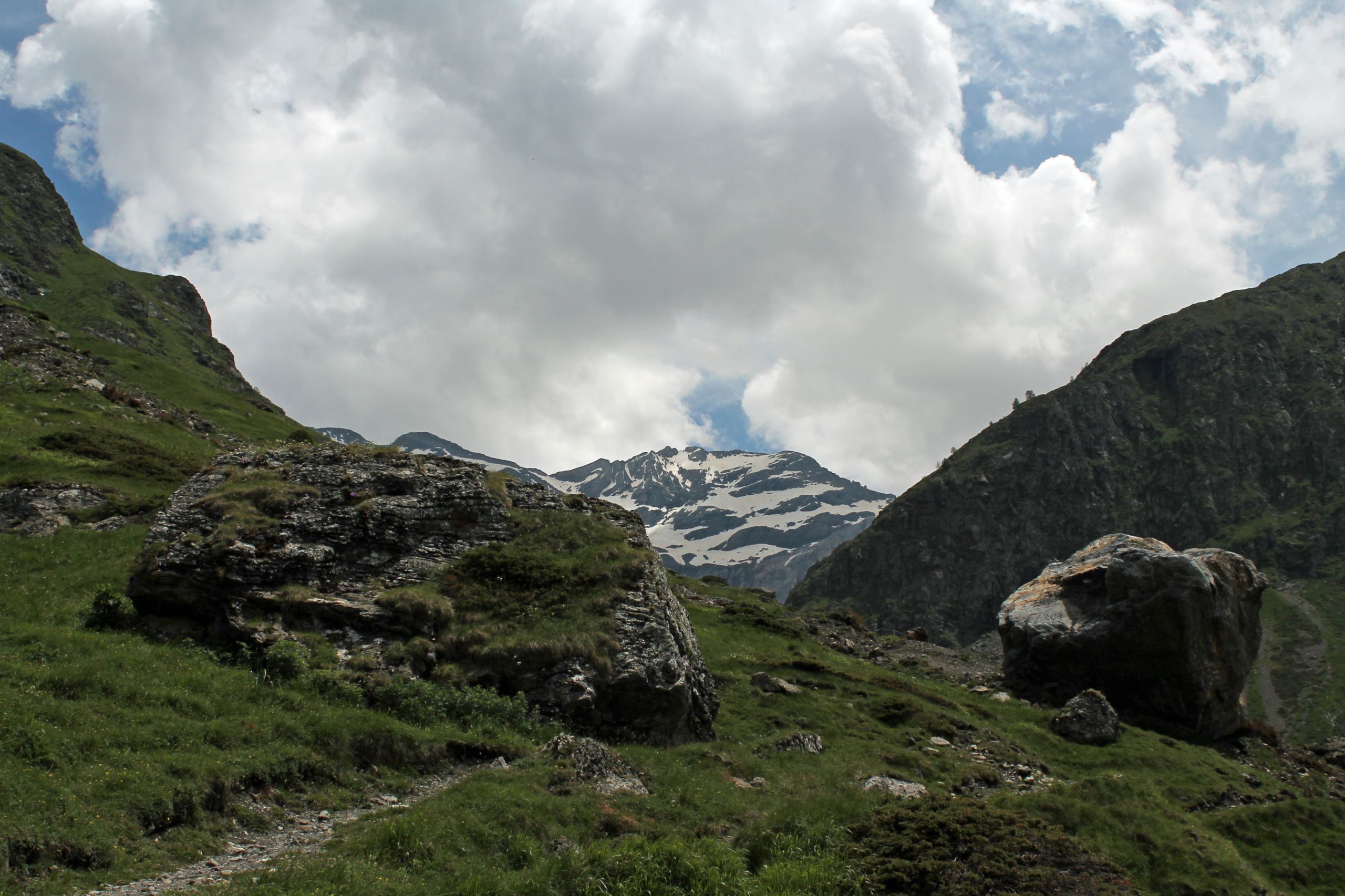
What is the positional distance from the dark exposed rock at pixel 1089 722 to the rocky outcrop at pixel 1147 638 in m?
8.63

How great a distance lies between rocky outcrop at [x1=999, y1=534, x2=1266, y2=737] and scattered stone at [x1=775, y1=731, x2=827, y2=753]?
82.7 feet

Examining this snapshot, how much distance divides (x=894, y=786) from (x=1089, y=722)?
17908mm

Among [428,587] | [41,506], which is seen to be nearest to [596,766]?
[428,587]

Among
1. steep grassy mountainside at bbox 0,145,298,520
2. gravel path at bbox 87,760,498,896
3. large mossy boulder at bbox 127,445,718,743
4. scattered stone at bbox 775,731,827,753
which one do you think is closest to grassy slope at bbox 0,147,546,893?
gravel path at bbox 87,760,498,896

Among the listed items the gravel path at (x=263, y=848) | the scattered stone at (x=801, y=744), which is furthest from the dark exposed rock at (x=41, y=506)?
the scattered stone at (x=801, y=744)

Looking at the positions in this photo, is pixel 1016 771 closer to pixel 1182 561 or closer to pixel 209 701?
pixel 1182 561

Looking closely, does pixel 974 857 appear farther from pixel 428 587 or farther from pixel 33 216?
pixel 33 216

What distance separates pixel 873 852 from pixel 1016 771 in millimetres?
17506

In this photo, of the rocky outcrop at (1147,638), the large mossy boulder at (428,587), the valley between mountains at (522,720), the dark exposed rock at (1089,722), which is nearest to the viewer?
the valley between mountains at (522,720)

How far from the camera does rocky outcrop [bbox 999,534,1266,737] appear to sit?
42.1 metres

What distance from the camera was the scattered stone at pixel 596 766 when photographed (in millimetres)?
17562

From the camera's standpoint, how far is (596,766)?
60.1 ft

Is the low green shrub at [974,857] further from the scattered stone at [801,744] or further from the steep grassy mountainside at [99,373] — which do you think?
the steep grassy mountainside at [99,373]

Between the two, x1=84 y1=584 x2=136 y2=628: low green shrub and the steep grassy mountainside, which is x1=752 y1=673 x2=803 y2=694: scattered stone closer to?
x1=84 y1=584 x2=136 y2=628: low green shrub
